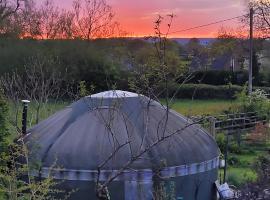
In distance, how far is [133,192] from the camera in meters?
9.18

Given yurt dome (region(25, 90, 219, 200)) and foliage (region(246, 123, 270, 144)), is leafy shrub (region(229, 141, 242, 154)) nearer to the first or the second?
foliage (region(246, 123, 270, 144))

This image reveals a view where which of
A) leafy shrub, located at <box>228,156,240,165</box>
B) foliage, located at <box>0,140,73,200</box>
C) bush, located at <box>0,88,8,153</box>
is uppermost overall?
bush, located at <box>0,88,8,153</box>

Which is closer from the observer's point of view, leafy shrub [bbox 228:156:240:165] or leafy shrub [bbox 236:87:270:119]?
leafy shrub [bbox 228:156:240:165]

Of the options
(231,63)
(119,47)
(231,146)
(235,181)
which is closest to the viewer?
(235,181)

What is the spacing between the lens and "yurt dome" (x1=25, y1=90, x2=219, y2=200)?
30.0ft

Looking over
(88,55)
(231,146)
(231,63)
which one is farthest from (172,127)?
(231,63)

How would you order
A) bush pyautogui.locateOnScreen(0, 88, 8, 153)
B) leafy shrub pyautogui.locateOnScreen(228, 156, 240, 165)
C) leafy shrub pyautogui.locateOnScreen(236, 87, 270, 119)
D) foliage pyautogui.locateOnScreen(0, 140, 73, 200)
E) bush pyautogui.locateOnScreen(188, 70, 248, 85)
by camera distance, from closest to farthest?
foliage pyautogui.locateOnScreen(0, 140, 73, 200) < bush pyautogui.locateOnScreen(0, 88, 8, 153) < leafy shrub pyautogui.locateOnScreen(228, 156, 240, 165) < leafy shrub pyautogui.locateOnScreen(236, 87, 270, 119) < bush pyautogui.locateOnScreen(188, 70, 248, 85)

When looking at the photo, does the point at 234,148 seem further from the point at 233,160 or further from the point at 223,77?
the point at 223,77

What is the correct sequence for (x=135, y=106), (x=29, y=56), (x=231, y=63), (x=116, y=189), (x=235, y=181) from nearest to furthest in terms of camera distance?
(x=116, y=189) < (x=135, y=106) < (x=235, y=181) < (x=29, y=56) < (x=231, y=63)

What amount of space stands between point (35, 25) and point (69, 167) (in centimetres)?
2458

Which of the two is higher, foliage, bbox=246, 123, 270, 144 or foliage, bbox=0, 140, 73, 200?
foliage, bbox=0, 140, 73, 200

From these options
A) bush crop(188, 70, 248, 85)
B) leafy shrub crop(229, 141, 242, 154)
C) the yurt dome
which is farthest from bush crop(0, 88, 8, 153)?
bush crop(188, 70, 248, 85)

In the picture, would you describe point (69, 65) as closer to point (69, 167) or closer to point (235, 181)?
point (235, 181)

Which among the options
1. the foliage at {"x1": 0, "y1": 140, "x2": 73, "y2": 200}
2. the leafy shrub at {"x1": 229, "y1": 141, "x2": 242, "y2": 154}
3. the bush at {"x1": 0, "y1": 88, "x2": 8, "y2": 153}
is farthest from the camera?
the leafy shrub at {"x1": 229, "y1": 141, "x2": 242, "y2": 154}
